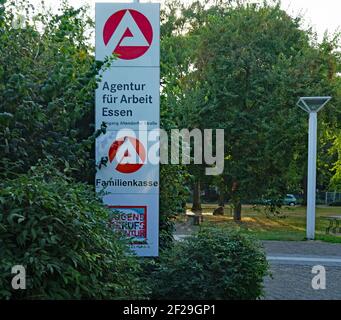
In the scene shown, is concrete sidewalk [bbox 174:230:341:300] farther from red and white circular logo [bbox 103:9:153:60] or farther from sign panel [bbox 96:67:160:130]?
red and white circular logo [bbox 103:9:153:60]

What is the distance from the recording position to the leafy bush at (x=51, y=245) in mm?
3914

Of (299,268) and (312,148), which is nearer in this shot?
(299,268)

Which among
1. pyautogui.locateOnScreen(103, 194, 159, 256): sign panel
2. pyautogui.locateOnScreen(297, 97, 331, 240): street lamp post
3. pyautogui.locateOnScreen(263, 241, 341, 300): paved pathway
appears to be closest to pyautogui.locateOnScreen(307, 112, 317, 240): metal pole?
pyautogui.locateOnScreen(297, 97, 331, 240): street lamp post

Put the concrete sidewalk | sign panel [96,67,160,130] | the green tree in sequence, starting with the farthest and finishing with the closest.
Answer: the green tree < the concrete sidewalk < sign panel [96,67,160,130]

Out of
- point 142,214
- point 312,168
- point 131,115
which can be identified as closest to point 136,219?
point 142,214

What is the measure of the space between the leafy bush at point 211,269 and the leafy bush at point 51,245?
6.68 ft

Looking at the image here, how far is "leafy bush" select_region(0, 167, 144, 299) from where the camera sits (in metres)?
3.91

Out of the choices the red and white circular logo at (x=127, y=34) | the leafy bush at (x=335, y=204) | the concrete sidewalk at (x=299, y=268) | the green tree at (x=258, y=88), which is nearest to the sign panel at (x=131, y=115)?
the red and white circular logo at (x=127, y=34)

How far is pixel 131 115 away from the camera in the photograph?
760 cm

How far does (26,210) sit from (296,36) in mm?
26054

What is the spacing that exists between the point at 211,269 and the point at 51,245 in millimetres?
2948

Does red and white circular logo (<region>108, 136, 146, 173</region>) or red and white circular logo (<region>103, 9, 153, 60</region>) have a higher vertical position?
red and white circular logo (<region>103, 9, 153, 60</region>)

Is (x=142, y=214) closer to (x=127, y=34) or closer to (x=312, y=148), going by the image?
(x=127, y=34)

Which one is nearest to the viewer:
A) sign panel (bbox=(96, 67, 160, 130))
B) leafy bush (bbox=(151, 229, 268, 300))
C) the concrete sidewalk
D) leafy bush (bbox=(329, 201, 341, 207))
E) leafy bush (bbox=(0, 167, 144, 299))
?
leafy bush (bbox=(0, 167, 144, 299))
